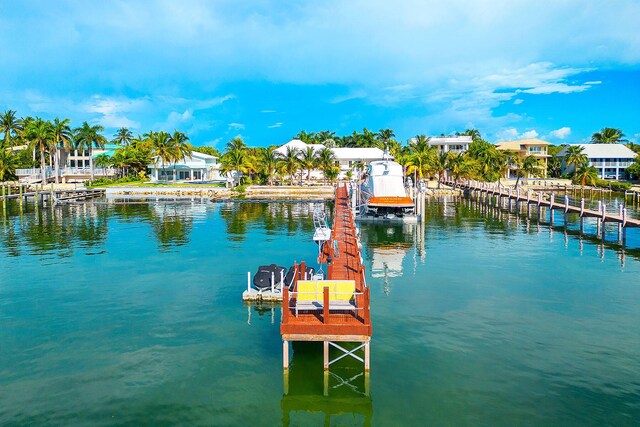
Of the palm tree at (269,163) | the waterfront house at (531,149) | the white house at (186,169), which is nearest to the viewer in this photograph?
the palm tree at (269,163)

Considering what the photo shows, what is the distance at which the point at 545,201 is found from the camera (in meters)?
59.2

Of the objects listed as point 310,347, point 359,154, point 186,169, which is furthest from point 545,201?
point 186,169

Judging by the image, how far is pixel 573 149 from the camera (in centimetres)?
10350

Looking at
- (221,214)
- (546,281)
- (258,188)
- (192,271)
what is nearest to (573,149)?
(258,188)

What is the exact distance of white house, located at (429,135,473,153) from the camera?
119125mm

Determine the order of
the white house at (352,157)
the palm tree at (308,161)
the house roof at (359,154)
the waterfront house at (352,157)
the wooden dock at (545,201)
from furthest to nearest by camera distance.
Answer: the house roof at (359,154) → the white house at (352,157) → the waterfront house at (352,157) → the palm tree at (308,161) → the wooden dock at (545,201)

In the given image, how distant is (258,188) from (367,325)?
73.8 meters

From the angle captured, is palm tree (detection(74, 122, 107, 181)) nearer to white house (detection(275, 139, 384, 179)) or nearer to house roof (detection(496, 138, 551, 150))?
white house (detection(275, 139, 384, 179))

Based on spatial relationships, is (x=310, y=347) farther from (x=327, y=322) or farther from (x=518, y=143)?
(x=518, y=143)

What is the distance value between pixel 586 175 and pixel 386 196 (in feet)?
207

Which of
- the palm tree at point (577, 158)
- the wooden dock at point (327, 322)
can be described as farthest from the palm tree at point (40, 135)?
the palm tree at point (577, 158)

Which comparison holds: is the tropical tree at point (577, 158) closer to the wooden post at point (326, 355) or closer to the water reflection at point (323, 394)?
the water reflection at point (323, 394)

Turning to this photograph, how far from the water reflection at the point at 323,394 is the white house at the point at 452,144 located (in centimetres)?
10696

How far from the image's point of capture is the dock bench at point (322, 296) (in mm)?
16875
